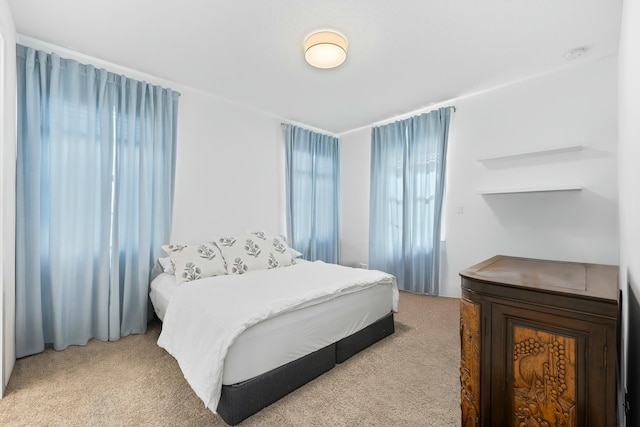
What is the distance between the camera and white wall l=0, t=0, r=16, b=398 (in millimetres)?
1770

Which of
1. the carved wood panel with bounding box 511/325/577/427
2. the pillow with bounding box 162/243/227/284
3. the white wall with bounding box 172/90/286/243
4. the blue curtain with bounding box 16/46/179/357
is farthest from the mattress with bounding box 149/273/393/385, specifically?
the carved wood panel with bounding box 511/325/577/427

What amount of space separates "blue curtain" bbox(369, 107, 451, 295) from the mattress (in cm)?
145

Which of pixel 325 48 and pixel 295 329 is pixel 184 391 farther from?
pixel 325 48

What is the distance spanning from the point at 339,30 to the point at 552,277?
2.17 meters

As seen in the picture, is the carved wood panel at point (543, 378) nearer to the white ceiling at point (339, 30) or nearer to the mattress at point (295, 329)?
the mattress at point (295, 329)

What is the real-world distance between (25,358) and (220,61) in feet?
9.74

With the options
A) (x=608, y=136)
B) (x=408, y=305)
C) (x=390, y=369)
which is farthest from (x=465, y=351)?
(x=608, y=136)

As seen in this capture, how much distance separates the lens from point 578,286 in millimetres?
1178

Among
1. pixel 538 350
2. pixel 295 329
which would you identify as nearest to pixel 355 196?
pixel 295 329

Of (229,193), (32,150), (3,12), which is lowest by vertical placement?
(229,193)

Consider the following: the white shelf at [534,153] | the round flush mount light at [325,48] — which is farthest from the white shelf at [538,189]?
the round flush mount light at [325,48]

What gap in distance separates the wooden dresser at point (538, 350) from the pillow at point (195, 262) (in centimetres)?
220

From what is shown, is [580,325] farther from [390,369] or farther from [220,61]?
[220,61]

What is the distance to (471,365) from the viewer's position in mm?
1251
